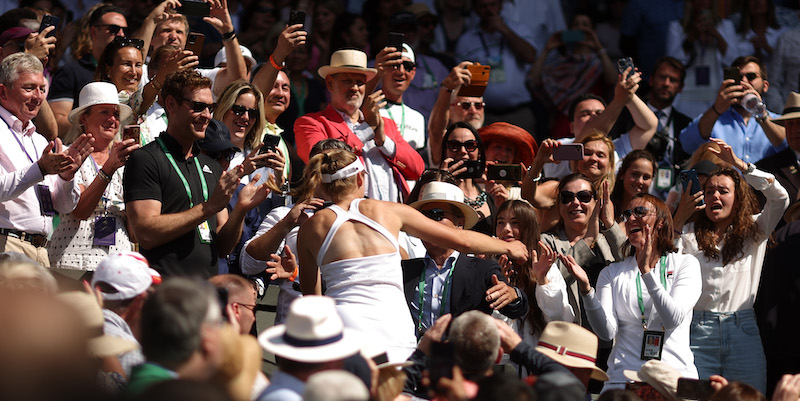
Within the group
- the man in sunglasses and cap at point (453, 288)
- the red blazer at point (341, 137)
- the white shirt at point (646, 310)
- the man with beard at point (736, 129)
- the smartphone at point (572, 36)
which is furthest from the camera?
the smartphone at point (572, 36)

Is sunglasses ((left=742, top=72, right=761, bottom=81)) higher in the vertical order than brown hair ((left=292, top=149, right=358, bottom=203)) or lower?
higher

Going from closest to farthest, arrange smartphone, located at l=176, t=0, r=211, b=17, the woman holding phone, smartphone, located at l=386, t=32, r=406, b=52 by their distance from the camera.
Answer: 1. the woman holding phone
2. smartphone, located at l=176, t=0, r=211, b=17
3. smartphone, located at l=386, t=32, r=406, b=52

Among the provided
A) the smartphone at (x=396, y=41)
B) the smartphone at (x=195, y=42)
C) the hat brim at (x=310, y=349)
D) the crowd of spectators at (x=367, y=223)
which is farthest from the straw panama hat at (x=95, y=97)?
the hat brim at (x=310, y=349)

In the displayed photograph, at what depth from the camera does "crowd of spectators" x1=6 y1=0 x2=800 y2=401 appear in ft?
12.9

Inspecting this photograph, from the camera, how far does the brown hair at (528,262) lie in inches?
257

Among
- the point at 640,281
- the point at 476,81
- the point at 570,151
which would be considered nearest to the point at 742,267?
the point at 640,281

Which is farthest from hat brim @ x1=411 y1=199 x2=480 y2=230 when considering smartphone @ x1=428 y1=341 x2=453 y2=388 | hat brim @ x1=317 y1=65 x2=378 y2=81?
smartphone @ x1=428 y1=341 x2=453 y2=388

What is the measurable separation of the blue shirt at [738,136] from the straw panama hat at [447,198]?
334cm

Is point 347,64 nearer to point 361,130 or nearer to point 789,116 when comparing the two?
point 361,130

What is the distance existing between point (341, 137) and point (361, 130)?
7.3 inches

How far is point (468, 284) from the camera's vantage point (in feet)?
20.1

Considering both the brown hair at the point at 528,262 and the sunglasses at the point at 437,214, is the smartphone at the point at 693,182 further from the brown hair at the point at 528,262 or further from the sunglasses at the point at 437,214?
the sunglasses at the point at 437,214

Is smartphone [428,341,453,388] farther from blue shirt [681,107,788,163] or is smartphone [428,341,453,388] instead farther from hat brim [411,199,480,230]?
blue shirt [681,107,788,163]

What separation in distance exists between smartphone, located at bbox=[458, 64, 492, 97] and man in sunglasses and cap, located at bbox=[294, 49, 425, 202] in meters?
0.98
